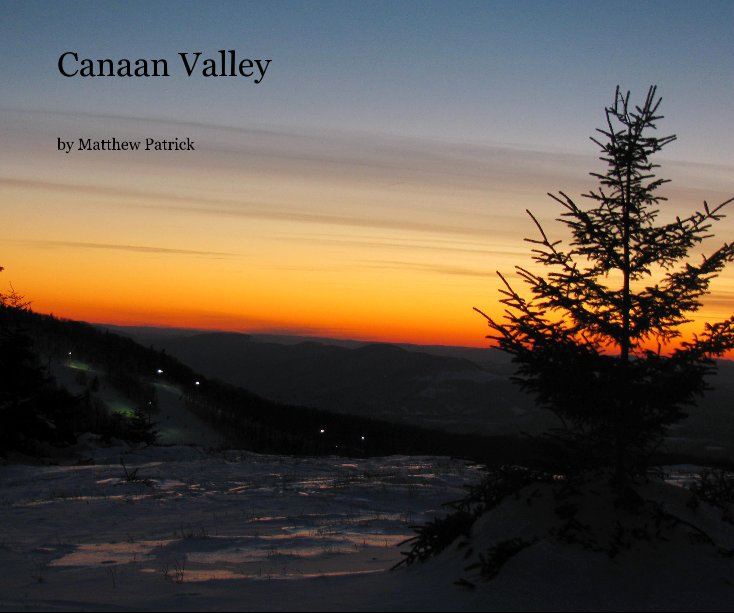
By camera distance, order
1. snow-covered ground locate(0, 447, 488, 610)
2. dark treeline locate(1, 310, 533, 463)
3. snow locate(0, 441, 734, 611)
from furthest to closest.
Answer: dark treeline locate(1, 310, 533, 463) → snow-covered ground locate(0, 447, 488, 610) → snow locate(0, 441, 734, 611)

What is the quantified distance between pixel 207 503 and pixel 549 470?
9.29 meters

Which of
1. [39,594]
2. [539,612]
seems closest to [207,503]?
[39,594]

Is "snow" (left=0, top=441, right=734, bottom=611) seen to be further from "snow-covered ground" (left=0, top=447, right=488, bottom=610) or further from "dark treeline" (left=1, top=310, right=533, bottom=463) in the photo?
"dark treeline" (left=1, top=310, right=533, bottom=463)

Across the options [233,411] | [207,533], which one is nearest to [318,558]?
[207,533]

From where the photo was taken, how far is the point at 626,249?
893 cm

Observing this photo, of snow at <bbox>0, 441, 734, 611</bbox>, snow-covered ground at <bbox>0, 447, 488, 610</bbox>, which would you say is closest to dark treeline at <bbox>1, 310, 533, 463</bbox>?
snow-covered ground at <bbox>0, 447, 488, 610</bbox>

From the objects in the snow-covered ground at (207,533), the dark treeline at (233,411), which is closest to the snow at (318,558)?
the snow-covered ground at (207,533)

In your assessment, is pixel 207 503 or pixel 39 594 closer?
pixel 39 594

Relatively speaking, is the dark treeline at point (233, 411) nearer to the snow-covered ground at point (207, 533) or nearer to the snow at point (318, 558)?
the snow-covered ground at point (207, 533)

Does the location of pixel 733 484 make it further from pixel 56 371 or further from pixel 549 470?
pixel 56 371

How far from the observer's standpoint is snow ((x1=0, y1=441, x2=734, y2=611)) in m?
6.64

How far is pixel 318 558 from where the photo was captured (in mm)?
9562

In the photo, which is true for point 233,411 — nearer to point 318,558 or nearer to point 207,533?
point 207,533

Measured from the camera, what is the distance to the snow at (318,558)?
664 centimetres
